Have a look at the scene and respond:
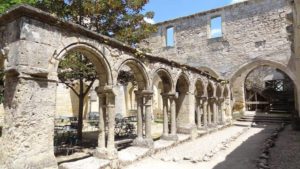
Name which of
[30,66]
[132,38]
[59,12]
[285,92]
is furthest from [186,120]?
[285,92]

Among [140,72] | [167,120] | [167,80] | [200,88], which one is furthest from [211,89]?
[140,72]

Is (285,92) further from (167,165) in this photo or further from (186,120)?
(167,165)

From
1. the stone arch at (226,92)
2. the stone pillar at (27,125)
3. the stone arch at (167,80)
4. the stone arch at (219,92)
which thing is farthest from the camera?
the stone arch at (226,92)

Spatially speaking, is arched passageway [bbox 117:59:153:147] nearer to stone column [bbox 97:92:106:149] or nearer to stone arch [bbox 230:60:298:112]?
stone column [bbox 97:92:106:149]

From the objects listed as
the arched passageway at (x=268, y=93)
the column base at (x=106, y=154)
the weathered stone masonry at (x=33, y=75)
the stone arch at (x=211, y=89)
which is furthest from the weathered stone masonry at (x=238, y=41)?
the weathered stone masonry at (x=33, y=75)

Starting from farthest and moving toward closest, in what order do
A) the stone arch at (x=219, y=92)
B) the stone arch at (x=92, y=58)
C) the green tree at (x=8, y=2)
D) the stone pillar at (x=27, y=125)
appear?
1. the stone arch at (x=219, y=92)
2. the green tree at (x=8, y=2)
3. the stone arch at (x=92, y=58)
4. the stone pillar at (x=27, y=125)

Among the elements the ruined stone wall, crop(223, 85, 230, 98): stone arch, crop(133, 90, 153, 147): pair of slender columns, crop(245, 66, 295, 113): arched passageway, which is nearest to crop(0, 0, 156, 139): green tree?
crop(133, 90, 153, 147): pair of slender columns

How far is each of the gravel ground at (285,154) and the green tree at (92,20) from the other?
5.39 m

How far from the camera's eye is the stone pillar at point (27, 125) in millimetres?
3672

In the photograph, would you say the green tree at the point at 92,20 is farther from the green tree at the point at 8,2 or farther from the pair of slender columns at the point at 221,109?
the pair of slender columns at the point at 221,109

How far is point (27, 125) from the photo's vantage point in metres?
3.78

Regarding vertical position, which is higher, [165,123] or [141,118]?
[141,118]

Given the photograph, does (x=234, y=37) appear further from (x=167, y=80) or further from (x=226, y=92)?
(x=167, y=80)

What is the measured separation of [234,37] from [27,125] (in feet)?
49.0
